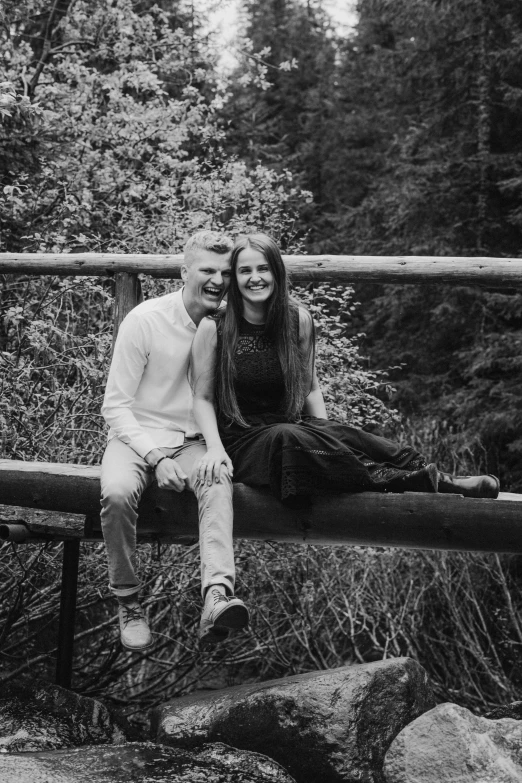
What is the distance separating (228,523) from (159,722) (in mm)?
1206

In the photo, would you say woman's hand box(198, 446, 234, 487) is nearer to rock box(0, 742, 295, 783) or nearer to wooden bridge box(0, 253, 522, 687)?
wooden bridge box(0, 253, 522, 687)

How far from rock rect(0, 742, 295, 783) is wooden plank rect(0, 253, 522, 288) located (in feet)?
7.18

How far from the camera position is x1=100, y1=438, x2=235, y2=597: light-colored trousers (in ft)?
10.4

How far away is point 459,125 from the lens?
36.0 ft

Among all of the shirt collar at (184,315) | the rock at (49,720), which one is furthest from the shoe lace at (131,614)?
the shirt collar at (184,315)

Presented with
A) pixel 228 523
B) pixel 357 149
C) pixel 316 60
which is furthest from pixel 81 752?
pixel 316 60

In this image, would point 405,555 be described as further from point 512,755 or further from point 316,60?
point 316,60

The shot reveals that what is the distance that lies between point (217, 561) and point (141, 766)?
844mm

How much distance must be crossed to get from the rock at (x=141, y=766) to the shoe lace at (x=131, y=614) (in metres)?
0.49

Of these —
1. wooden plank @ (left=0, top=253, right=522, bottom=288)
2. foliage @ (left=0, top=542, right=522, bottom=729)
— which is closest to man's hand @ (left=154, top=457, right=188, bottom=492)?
wooden plank @ (left=0, top=253, right=522, bottom=288)

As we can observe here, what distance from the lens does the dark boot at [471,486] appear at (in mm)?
3561

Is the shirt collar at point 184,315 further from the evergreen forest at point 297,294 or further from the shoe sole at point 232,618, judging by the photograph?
the evergreen forest at point 297,294

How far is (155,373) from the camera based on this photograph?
383 centimetres

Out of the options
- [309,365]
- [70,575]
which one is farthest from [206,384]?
[70,575]
